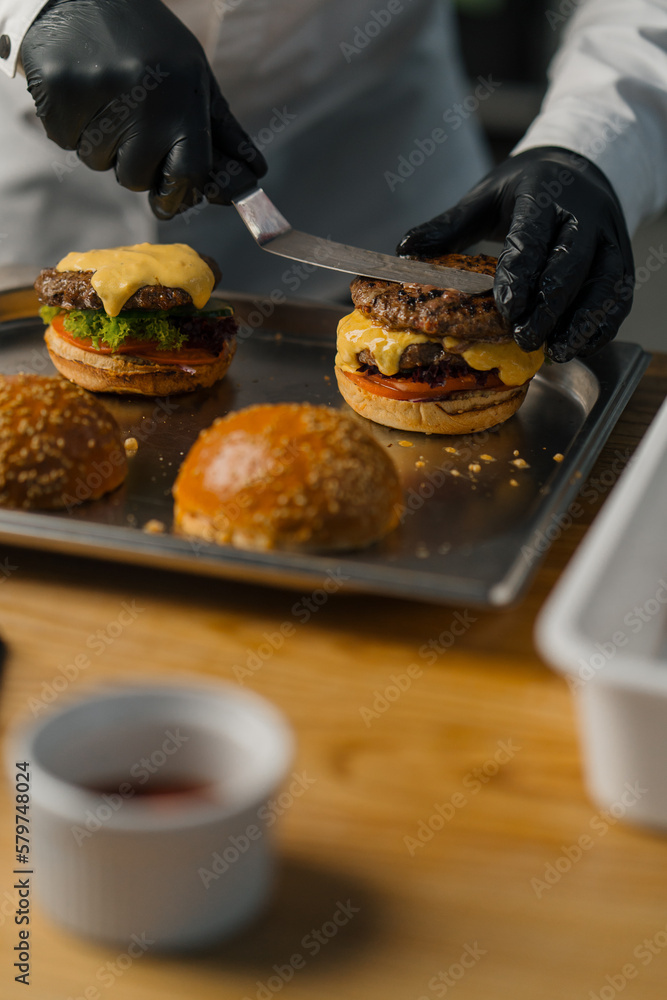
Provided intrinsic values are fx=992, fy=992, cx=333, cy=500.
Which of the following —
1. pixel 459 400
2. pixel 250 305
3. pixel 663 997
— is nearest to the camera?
pixel 663 997

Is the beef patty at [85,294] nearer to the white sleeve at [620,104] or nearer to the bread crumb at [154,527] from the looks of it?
the bread crumb at [154,527]

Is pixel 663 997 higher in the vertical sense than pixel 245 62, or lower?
lower

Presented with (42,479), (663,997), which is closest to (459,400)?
(42,479)

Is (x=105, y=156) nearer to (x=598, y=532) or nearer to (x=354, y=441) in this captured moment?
(x=354, y=441)
